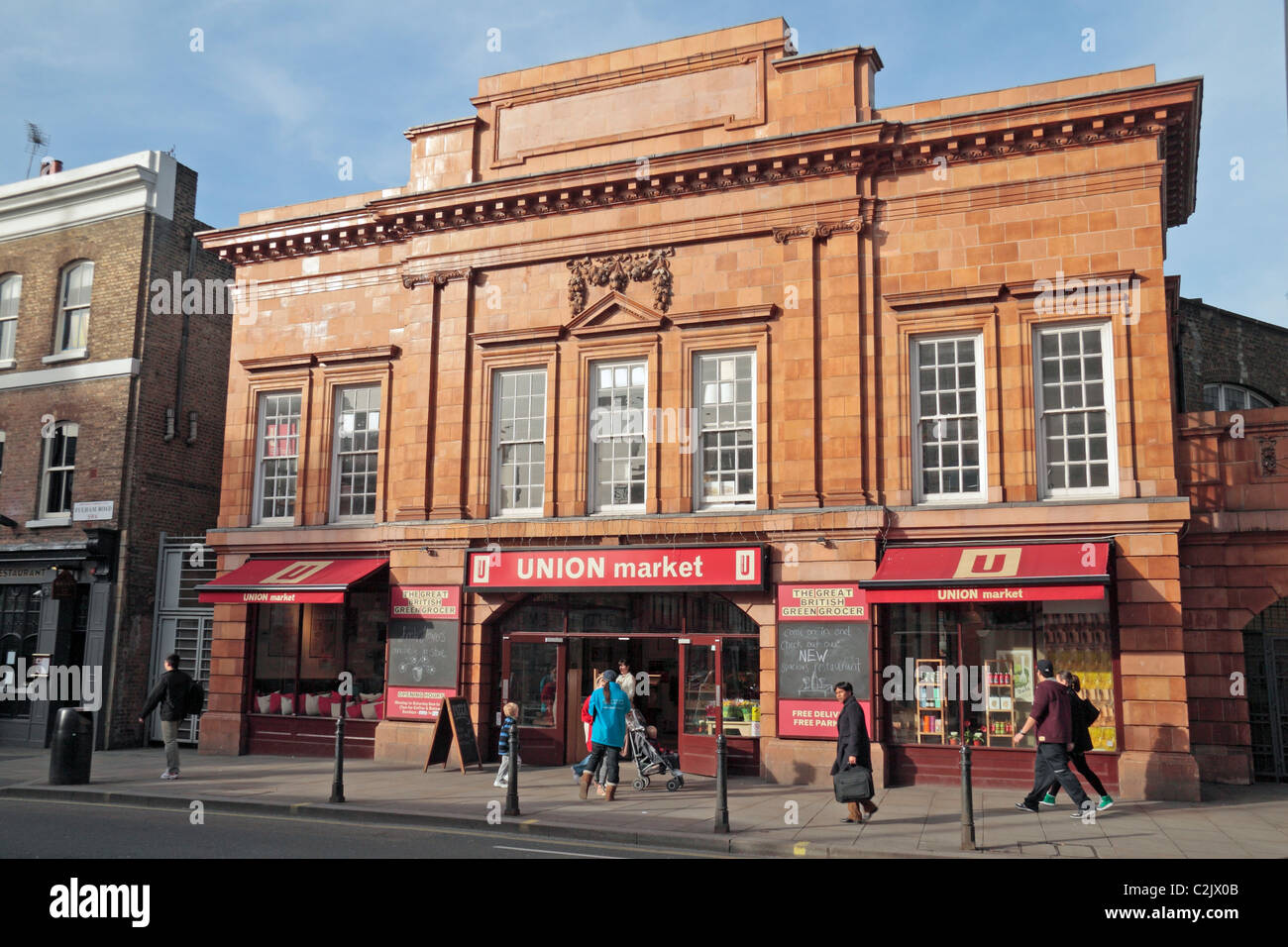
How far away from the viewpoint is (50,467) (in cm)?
2219

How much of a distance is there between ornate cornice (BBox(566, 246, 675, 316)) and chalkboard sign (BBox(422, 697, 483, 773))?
7.01 metres

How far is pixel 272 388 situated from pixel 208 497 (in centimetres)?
413

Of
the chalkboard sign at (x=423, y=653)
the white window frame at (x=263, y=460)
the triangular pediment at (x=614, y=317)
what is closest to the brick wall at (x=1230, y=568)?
the triangular pediment at (x=614, y=317)

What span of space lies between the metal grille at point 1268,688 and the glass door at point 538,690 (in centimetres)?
1126

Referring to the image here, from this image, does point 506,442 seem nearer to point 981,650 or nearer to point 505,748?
point 505,748

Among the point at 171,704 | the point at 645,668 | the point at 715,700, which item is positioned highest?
the point at 645,668

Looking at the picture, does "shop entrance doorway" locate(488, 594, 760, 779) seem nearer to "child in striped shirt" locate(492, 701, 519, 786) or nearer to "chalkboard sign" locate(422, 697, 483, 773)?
"chalkboard sign" locate(422, 697, 483, 773)

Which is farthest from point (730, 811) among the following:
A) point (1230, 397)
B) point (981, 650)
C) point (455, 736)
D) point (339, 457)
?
point (1230, 397)

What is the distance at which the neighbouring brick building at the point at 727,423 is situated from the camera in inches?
591

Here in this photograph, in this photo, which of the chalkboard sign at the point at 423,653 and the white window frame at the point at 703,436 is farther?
the chalkboard sign at the point at 423,653

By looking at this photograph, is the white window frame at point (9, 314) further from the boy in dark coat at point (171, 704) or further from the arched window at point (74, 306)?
the boy in dark coat at point (171, 704)

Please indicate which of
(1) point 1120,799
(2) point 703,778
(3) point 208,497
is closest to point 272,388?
(3) point 208,497

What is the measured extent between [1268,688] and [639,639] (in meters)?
10.3

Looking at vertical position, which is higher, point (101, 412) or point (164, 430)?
point (101, 412)
